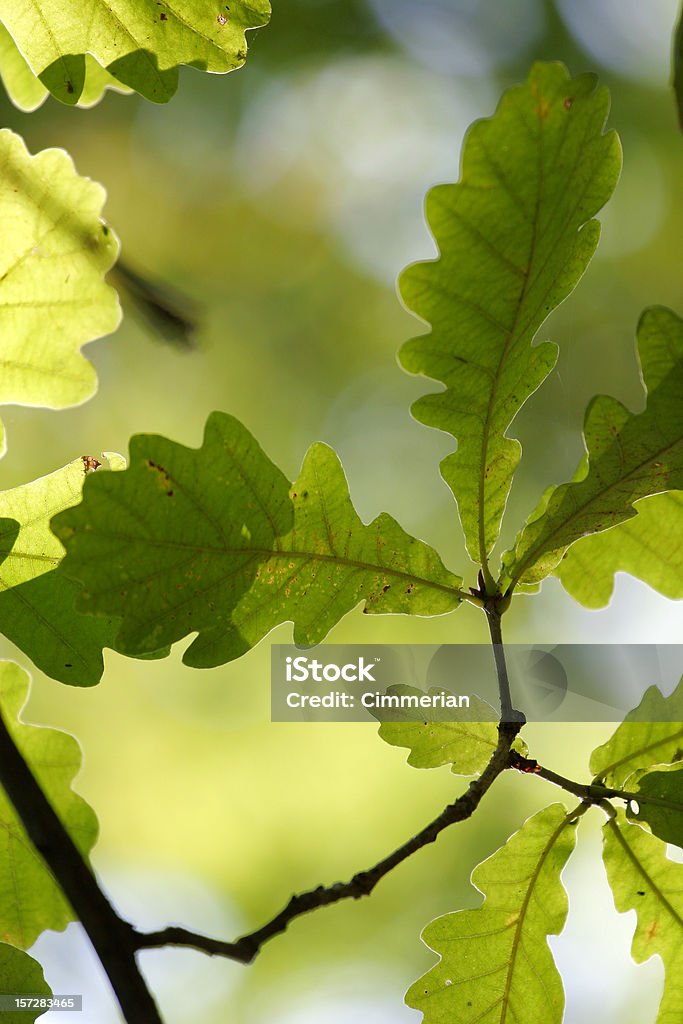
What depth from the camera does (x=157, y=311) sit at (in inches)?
71.6

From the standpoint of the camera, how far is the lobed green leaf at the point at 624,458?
1.07 m

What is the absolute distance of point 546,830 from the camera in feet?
4.53

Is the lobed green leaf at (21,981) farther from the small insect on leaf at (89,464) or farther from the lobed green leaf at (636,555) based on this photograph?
the lobed green leaf at (636,555)

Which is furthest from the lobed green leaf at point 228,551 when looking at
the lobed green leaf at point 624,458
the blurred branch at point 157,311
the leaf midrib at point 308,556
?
the blurred branch at point 157,311

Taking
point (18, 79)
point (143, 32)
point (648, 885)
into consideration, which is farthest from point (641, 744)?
point (18, 79)

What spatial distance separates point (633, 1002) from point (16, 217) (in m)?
4.86

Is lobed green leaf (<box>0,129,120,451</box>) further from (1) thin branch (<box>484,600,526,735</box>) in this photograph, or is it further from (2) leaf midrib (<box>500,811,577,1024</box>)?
(2) leaf midrib (<box>500,811,577,1024</box>)

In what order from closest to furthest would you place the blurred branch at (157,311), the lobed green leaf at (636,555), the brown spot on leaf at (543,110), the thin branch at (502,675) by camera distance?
the brown spot on leaf at (543,110)
the thin branch at (502,675)
the lobed green leaf at (636,555)
the blurred branch at (157,311)

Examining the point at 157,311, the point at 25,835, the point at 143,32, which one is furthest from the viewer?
the point at 157,311

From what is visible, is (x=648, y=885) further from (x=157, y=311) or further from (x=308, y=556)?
(x=157, y=311)

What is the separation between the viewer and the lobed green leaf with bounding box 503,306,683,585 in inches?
42.3

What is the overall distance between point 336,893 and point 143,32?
1.16 meters

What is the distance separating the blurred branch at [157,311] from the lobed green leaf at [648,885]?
3.82 ft

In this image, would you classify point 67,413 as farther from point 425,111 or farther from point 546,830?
point 546,830
